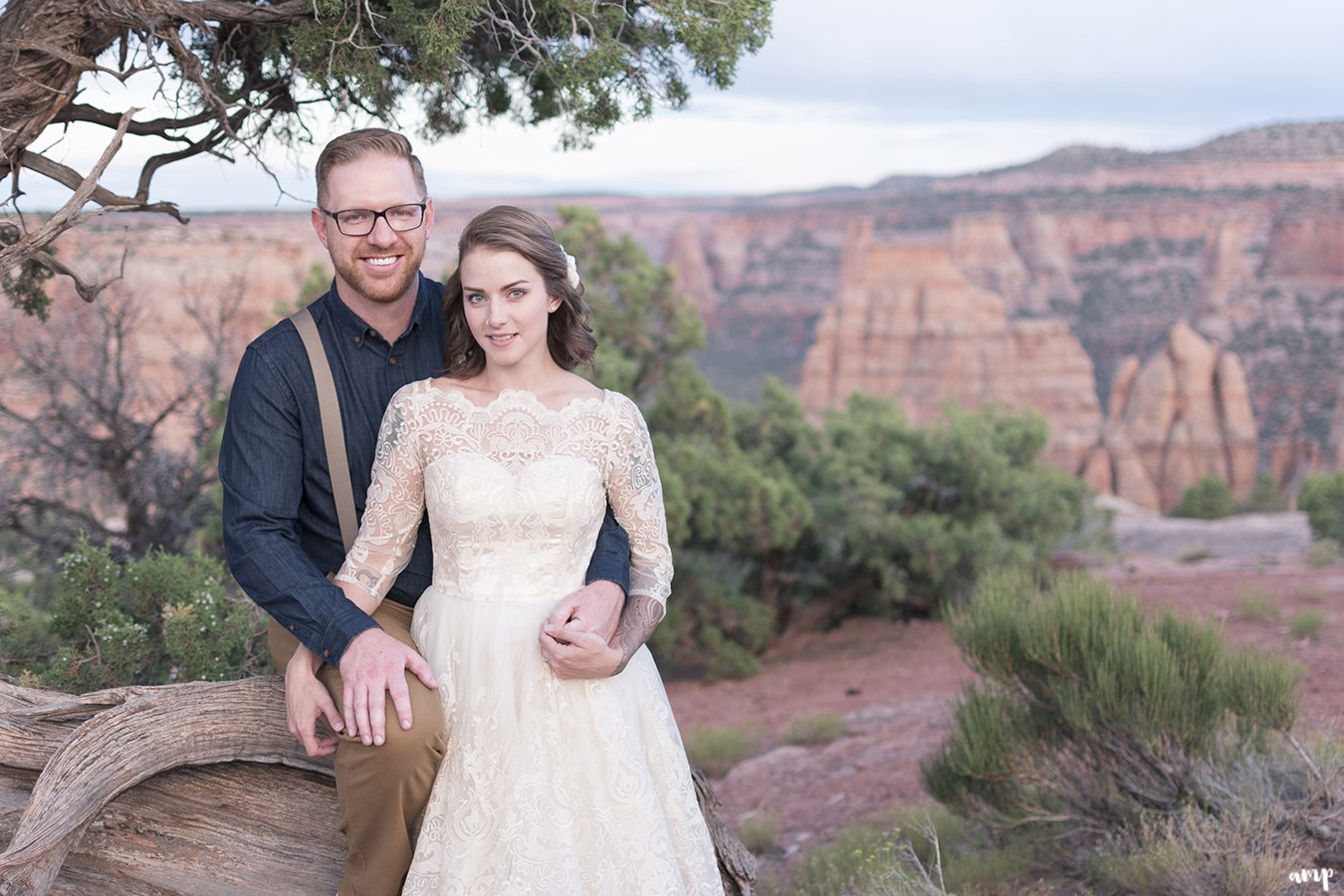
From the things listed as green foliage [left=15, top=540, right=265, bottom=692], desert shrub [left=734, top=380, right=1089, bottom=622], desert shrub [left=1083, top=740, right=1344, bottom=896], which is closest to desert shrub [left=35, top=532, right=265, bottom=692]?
green foliage [left=15, top=540, right=265, bottom=692]

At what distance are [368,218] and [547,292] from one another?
0.58m

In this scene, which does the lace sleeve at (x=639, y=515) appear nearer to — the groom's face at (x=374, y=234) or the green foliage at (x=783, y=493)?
the groom's face at (x=374, y=234)

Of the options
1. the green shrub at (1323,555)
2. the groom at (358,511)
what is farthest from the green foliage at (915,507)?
the groom at (358,511)

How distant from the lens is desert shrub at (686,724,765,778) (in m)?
8.64

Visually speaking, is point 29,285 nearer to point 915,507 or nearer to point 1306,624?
point 1306,624

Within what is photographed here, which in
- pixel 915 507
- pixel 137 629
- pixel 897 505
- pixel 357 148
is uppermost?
pixel 357 148

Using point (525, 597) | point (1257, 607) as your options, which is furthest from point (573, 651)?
point (1257, 607)

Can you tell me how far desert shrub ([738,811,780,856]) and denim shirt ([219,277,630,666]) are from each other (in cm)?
370

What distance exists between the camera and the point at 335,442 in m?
3.12

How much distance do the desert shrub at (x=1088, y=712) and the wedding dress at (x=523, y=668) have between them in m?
2.35

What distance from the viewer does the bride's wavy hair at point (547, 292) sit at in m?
2.88

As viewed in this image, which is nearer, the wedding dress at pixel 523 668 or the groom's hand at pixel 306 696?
the wedding dress at pixel 523 668

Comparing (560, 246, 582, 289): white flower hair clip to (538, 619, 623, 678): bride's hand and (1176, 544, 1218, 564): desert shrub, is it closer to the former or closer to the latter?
(538, 619, 623, 678): bride's hand

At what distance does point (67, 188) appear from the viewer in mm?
4047
